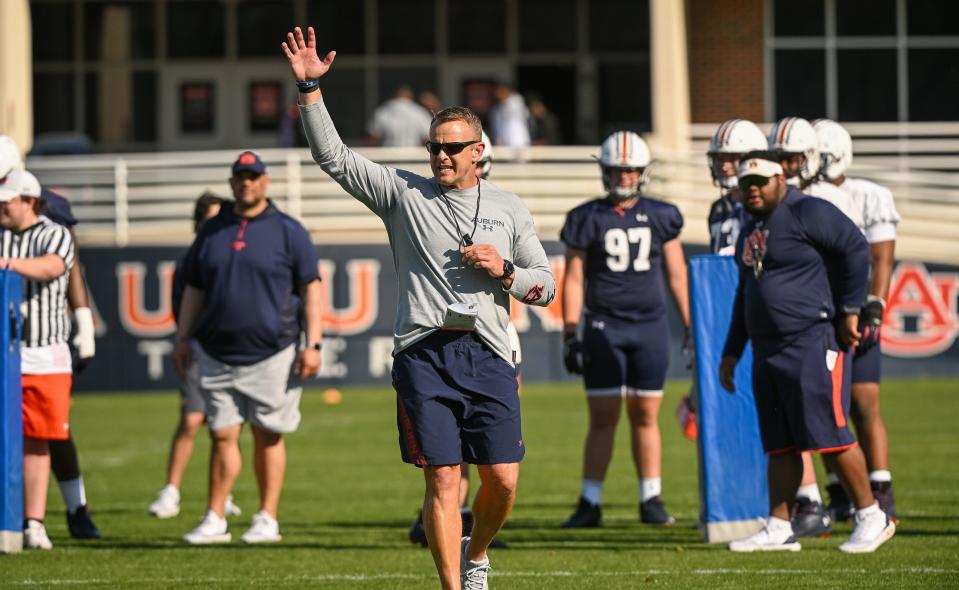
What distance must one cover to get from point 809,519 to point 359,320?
1228cm

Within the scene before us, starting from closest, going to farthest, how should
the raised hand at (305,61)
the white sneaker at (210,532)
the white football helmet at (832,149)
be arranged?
1. the raised hand at (305,61)
2. the white sneaker at (210,532)
3. the white football helmet at (832,149)

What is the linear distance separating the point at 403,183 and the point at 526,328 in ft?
46.5

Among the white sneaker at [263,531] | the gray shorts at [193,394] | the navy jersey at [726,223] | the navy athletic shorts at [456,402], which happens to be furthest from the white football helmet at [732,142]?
the gray shorts at [193,394]

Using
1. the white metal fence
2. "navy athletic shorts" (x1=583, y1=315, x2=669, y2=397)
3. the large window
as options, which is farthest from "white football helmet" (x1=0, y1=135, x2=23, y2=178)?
the large window

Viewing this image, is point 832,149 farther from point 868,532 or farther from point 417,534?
point 417,534

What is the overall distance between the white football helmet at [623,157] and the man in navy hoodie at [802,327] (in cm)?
161

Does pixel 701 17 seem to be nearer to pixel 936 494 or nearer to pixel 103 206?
pixel 103 206

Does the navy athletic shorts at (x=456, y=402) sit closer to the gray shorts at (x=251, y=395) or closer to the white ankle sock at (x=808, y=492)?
the gray shorts at (x=251, y=395)

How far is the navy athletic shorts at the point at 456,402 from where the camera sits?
6637 mm

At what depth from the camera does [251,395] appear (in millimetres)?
9312

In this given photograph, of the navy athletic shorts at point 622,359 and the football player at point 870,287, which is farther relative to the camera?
the navy athletic shorts at point 622,359

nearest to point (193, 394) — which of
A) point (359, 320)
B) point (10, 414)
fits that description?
point (10, 414)

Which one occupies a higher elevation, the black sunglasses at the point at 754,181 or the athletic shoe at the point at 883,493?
the black sunglasses at the point at 754,181

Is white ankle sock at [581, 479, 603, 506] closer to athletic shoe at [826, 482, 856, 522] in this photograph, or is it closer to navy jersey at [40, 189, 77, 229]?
athletic shoe at [826, 482, 856, 522]
